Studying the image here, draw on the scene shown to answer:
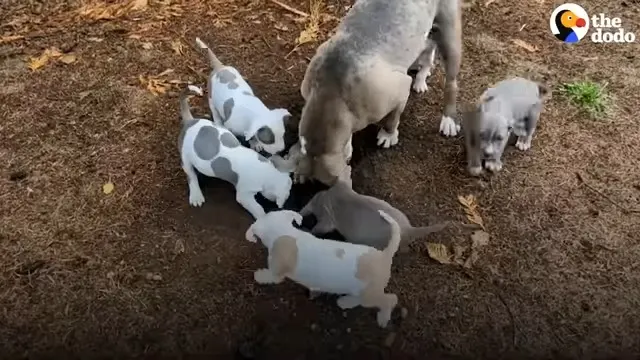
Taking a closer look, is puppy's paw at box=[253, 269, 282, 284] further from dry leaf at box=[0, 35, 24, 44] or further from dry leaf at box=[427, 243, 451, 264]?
dry leaf at box=[0, 35, 24, 44]

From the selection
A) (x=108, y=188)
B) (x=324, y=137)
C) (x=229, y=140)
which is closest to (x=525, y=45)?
(x=324, y=137)

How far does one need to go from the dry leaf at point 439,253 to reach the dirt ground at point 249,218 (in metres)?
0.03

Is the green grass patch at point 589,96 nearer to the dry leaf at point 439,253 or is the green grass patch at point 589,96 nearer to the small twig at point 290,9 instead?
the dry leaf at point 439,253

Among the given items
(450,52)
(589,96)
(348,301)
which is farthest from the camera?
(589,96)

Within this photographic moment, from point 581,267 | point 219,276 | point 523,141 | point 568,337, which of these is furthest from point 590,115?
point 219,276

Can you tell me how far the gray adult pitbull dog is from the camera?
3170mm

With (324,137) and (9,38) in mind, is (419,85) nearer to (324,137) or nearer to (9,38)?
(324,137)

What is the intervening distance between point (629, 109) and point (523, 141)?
74cm

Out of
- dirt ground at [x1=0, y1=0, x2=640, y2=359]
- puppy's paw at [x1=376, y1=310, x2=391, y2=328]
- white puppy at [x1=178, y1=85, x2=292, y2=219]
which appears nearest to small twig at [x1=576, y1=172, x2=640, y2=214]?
dirt ground at [x1=0, y1=0, x2=640, y2=359]

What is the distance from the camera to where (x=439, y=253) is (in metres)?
3.29

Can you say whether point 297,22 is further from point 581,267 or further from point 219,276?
point 581,267

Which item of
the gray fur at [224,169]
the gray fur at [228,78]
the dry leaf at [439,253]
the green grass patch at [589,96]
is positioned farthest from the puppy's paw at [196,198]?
the green grass patch at [589,96]

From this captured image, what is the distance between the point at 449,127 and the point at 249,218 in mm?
1224

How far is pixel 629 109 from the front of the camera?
4.02 meters
